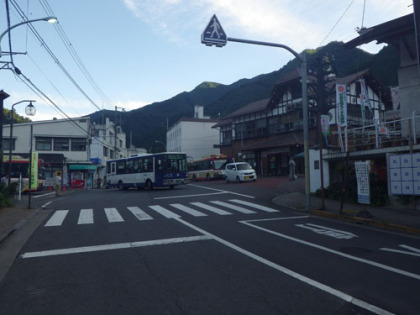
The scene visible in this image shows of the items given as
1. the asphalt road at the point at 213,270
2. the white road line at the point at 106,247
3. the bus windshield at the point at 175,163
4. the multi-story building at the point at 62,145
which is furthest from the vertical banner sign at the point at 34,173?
the white road line at the point at 106,247

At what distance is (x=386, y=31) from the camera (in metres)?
15.7

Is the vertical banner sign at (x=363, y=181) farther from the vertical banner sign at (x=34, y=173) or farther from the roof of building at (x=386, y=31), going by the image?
the vertical banner sign at (x=34, y=173)

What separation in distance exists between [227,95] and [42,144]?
72.5 m

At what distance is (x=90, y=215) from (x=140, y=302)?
31.0ft

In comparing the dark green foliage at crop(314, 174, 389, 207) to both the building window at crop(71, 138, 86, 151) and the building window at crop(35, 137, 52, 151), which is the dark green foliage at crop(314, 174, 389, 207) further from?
the building window at crop(35, 137, 52, 151)

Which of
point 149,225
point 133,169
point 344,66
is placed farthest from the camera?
point 344,66

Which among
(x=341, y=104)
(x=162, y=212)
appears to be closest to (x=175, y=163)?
(x=162, y=212)

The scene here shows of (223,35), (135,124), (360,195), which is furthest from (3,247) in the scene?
(135,124)

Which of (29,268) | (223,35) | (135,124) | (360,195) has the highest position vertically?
(135,124)

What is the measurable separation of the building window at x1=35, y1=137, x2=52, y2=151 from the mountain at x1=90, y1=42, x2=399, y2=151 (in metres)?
11.3

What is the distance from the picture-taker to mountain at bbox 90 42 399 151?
48.6 meters

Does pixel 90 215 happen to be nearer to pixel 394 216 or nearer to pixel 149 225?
pixel 149 225

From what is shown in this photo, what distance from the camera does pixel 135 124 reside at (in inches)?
5182

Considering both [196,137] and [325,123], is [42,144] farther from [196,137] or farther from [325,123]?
[325,123]
